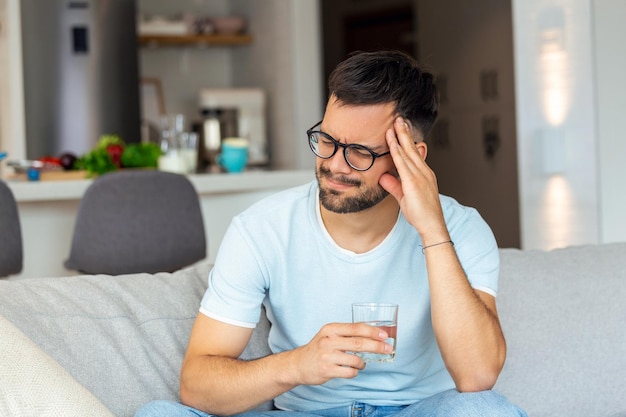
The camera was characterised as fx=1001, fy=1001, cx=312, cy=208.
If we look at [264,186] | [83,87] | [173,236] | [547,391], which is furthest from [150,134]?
[547,391]

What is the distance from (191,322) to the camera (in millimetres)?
2201

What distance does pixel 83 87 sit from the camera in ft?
19.3

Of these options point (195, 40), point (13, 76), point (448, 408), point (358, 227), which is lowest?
point (448, 408)

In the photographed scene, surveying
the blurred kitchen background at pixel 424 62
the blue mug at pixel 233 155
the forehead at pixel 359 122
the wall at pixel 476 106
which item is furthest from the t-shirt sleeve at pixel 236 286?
the wall at pixel 476 106

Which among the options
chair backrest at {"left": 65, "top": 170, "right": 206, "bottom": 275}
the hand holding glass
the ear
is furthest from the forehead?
chair backrest at {"left": 65, "top": 170, "right": 206, "bottom": 275}

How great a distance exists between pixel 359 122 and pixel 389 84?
0.11 meters

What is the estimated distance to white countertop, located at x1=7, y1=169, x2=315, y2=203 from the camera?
4.04 meters

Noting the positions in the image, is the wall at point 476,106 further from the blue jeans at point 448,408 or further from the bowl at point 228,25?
the blue jeans at point 448,408

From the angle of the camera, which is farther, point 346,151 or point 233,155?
point 233,155

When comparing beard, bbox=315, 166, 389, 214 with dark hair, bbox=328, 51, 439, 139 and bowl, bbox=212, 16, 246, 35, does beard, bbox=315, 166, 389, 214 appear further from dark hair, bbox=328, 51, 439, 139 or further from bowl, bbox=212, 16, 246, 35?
bowl, bbox=212, 16, 246, 35

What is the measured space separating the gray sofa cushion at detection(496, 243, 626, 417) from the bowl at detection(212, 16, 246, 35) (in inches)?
190

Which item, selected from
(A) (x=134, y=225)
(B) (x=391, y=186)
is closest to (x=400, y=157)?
(B) (x=391, y=186)

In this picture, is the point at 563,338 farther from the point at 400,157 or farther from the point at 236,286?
the point at 236,286

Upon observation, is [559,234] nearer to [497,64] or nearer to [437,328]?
[437,328]
